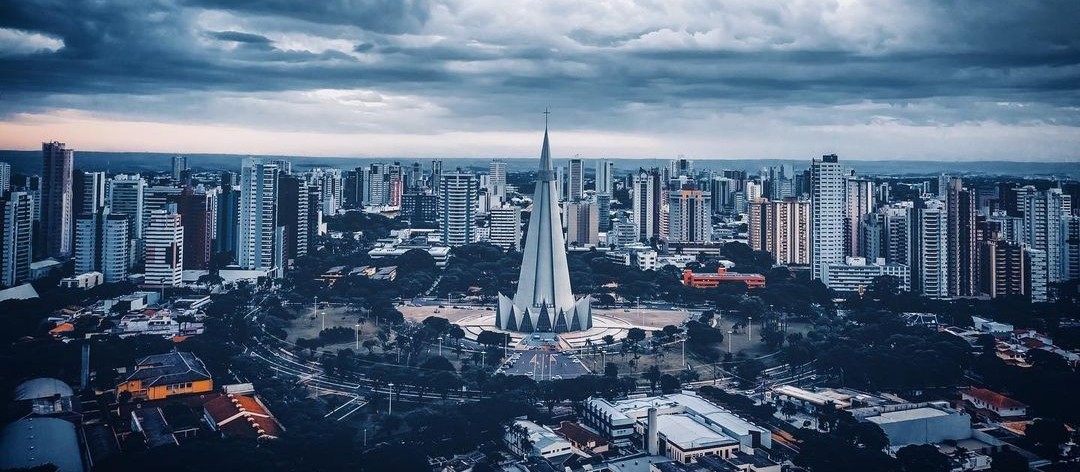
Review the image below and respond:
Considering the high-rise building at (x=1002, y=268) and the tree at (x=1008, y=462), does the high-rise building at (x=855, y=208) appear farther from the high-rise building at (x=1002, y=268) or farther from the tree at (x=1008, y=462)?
the tree at (x=1008, y=462)

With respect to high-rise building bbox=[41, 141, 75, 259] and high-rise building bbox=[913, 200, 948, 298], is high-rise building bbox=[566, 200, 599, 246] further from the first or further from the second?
high-rise building bbox=[41, 141, 75, 259]

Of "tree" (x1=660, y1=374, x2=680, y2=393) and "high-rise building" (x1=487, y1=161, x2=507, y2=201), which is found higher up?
"high-rise building" (x1=487, y1=161, x2=507, y2=201)

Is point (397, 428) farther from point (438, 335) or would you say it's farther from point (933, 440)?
point (933, 440)

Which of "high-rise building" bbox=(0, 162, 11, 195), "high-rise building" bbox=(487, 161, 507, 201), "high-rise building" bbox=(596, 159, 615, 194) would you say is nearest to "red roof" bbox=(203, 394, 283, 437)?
"high-rise building" bbox=(0, 162, 11, 195)

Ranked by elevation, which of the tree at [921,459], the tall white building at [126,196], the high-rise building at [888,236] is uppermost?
the tall white building at [126,196]

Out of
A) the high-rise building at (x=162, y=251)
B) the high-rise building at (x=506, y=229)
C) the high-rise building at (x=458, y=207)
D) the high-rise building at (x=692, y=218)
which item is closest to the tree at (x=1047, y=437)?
the high-rise building at (x=162, y=251)
